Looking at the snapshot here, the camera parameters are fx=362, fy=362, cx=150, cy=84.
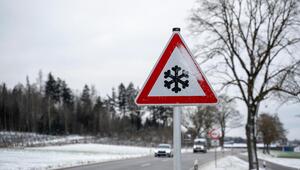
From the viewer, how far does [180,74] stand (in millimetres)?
4160

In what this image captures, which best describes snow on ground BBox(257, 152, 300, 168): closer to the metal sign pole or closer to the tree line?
the metal sign pole

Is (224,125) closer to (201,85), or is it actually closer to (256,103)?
(256,103)

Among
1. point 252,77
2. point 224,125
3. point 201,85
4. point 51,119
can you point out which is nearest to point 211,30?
point 252,77

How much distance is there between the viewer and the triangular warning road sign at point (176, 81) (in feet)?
13.6

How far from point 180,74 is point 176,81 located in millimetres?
93

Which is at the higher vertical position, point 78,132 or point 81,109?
point 81,109

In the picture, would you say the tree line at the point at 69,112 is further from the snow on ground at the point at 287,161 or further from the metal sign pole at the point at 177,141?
the metal sign pole at the point at 177,141

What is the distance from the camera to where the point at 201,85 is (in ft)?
13.7

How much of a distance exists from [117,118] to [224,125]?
4464cm

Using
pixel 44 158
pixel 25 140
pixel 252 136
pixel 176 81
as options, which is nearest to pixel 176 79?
pixel 176 81

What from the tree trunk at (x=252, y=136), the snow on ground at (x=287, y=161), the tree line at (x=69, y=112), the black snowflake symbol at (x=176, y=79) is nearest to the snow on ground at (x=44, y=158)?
the tree trunk at (x=252, y=136)

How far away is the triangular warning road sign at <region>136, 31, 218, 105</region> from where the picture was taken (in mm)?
4145

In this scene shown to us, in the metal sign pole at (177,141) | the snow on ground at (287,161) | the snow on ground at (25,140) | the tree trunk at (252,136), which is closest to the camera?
the metal sign pole at (177,141)

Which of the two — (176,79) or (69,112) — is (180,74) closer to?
(176,79)
